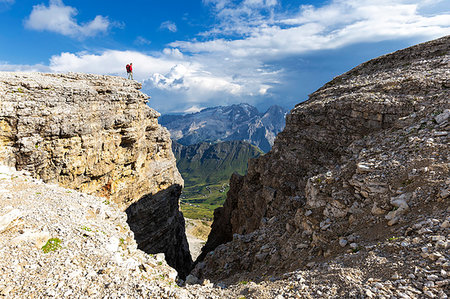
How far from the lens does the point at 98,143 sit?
40.3 m

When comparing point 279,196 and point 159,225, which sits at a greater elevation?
point 279,196

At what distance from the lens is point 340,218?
17.0 meters

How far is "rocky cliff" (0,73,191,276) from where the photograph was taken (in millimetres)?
30875

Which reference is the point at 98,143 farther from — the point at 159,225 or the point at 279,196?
the point at 279,196

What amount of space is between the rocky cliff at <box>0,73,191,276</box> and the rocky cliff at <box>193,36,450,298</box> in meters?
27.4

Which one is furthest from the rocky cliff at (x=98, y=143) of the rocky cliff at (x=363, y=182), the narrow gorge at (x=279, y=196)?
the rocky cliff at (x=363, y=182)

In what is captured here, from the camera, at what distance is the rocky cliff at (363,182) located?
39.1 feet

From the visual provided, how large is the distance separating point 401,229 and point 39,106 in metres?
43.7

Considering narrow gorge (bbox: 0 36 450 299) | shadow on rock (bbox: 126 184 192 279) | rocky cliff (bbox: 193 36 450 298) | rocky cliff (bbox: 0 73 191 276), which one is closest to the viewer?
narrow gorge (bbox: 0 36 450 299)

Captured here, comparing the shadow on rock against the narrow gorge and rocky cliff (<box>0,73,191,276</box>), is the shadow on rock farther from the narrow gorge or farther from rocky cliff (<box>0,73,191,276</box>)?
the narrow gorge

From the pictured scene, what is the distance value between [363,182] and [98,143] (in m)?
42.0

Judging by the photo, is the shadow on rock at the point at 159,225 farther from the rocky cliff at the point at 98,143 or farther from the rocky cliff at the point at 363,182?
the rocky cliff at the point at 363,182

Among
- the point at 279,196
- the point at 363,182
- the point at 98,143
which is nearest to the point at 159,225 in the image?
the point at 98,143

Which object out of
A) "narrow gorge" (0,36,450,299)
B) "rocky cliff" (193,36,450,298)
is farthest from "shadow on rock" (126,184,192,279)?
"rocky cliff" (193,36,450,298)
